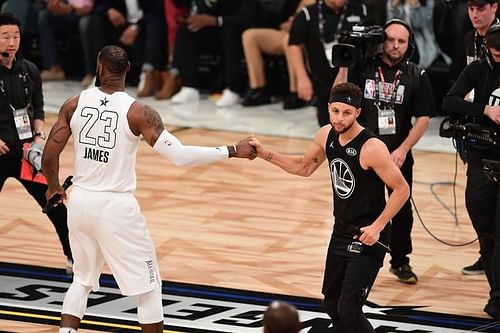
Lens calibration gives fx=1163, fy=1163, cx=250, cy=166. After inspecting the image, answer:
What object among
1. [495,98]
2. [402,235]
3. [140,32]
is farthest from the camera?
[140,32]

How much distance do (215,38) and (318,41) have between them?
2451 millimetres

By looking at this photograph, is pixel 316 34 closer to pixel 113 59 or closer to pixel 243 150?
pixel 243 150

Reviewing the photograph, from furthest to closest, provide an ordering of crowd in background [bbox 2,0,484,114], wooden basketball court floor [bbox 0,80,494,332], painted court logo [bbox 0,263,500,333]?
crowd in background [bbox 2,0,484,114], wooden basketball court floor [bbox 0,80,494,332], painted court logo [bbox 0,263,500,333]

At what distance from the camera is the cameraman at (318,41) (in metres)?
12.0

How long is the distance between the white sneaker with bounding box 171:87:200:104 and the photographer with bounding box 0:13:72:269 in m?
6.17

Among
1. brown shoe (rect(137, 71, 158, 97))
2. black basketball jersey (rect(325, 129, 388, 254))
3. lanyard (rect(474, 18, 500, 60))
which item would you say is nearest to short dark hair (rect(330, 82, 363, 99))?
black basketball jersey (rect(325, 129, 388, 254))

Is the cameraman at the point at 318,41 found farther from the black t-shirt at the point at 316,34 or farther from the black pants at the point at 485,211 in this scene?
the black pants at the point at 485,211

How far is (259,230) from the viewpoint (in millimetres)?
9406

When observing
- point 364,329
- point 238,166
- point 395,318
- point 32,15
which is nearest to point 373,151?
Result: point 364,329

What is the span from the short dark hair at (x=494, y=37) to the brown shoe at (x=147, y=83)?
7.70 meters

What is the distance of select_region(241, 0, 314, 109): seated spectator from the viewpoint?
1370 centimetres

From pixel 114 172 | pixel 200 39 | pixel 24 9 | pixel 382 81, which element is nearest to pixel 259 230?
pixel 382 81

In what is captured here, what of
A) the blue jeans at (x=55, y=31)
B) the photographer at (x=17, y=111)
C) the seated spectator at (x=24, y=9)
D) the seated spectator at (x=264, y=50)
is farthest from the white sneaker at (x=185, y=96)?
the photographer at (x=17, y=111)

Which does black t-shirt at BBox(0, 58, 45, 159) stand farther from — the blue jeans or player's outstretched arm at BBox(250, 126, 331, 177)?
the blue jeans
